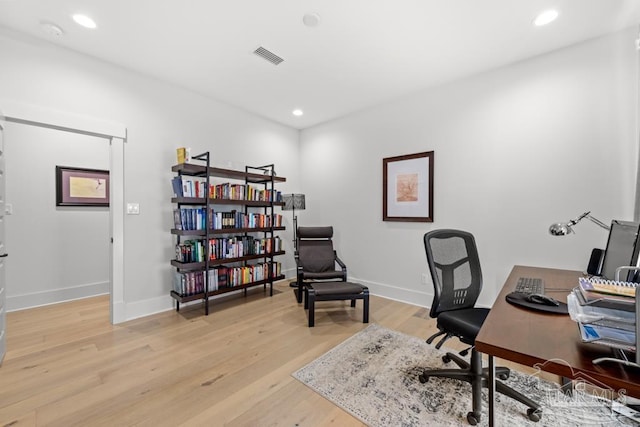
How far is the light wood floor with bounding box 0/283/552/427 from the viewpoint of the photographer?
5.47 feet

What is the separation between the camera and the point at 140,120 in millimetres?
3162

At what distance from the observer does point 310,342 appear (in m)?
2.56

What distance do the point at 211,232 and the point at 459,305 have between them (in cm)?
274

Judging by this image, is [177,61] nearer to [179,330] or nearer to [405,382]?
[179,330]

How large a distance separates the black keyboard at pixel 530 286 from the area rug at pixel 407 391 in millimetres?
543

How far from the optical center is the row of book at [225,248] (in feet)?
10.7

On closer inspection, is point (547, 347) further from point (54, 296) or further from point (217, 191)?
point (54, 296)

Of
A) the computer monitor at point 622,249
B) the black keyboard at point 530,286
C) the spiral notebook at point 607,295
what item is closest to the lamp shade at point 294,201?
the black keyboard at point 530,286

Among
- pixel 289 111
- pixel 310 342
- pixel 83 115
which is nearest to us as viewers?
pixel 310 342

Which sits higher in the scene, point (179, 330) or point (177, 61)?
point (177, 61)

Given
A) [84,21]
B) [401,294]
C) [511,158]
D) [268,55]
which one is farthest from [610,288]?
[84,21]

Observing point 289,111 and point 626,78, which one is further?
point 289,111

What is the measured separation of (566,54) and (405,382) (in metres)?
3.31

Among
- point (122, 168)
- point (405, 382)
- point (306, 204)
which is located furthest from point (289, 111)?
point (405, 382)
